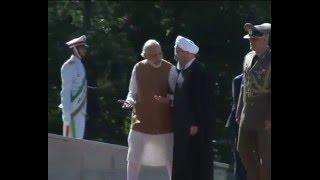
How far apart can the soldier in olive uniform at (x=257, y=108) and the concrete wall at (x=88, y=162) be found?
5.01ft

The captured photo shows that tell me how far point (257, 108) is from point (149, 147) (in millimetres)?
1248

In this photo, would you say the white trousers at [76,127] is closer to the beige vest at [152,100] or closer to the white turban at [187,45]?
the beige vest at [152,100]

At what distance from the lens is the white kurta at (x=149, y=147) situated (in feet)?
33.3

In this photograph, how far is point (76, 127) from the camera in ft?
46.7

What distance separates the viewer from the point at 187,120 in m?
9.76

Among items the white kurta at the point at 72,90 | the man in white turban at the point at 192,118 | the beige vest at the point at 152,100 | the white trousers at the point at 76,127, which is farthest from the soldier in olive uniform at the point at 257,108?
the white trousers at the point at 76,127

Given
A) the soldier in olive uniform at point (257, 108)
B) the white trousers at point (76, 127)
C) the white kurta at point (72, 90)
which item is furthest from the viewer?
the white trousers at point (76, 127)

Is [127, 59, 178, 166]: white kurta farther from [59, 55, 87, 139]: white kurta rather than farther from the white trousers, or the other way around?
the white trousers

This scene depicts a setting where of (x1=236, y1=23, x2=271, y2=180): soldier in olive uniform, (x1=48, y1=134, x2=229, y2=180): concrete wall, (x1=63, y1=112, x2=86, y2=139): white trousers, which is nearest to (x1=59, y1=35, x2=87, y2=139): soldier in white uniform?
(x1=63, y1=112, x2=86, y2=139): white trousers

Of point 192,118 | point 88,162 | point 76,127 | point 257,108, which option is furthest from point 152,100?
point 76,127
